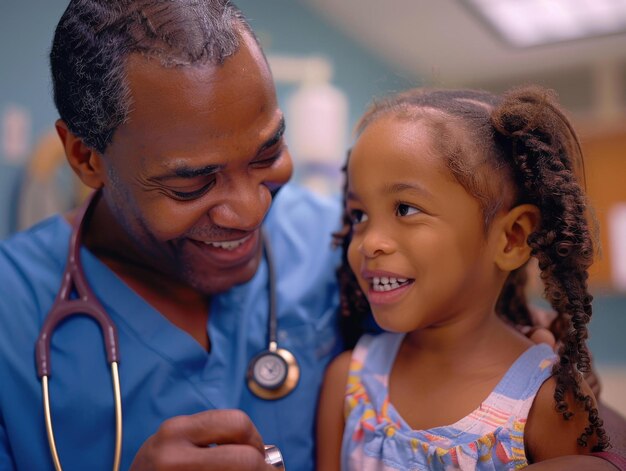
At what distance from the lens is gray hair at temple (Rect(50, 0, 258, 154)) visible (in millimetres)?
1092

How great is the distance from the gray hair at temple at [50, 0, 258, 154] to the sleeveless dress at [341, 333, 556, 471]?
0.58m

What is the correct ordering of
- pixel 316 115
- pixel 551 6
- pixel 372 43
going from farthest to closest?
pixel 372 43 → pixel 551 6 → pixel 316 115

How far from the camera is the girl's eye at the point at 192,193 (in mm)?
1134

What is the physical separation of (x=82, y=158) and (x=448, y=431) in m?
0.73

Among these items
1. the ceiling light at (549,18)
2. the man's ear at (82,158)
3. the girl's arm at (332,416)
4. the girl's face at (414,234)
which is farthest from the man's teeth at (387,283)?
the ceiling light at (549,18)

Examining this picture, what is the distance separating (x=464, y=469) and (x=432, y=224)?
35 cm

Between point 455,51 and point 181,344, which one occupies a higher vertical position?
point 455,51

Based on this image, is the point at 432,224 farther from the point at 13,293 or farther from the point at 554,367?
the point at 13,293

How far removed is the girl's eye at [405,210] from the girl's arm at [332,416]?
309mm

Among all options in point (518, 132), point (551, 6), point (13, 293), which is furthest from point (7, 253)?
point (551, 6)

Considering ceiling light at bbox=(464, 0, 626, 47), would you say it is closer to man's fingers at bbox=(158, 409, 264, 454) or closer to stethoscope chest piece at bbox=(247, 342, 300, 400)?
stethoscope chest piece at bbox=(247, 342, 300, 400)

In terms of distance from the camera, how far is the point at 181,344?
1.23 meters

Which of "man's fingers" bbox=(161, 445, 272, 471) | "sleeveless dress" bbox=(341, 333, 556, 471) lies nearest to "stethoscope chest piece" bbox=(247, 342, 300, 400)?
"sleeveless dress" bbox=(341, 333, 556, 471)

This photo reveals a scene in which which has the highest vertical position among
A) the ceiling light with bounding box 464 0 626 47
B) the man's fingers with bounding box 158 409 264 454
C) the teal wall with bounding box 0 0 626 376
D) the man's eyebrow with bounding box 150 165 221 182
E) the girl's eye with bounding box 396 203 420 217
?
the ceiling light with bounding box 464 0 626 47
